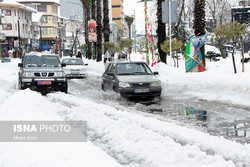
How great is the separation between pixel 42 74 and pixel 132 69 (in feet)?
12.7

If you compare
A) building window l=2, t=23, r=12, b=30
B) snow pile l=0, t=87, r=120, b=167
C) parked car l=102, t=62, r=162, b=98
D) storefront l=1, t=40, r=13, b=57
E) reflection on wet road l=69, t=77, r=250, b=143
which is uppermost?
building window l=2, t=23, r=12, b=30

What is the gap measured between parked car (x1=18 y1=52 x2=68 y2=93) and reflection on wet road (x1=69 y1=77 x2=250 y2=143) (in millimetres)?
2544

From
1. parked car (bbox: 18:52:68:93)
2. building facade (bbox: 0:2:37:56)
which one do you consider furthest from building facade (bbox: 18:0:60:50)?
parked car (bbox: 18:52:68:93)

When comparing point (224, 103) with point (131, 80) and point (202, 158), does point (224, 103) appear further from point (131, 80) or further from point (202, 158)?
point (202, 158)

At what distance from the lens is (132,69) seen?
547 inches

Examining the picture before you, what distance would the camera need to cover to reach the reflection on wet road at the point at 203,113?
23.2 ft

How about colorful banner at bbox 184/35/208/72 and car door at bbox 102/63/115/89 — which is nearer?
car door at bbox 102/63/115/89

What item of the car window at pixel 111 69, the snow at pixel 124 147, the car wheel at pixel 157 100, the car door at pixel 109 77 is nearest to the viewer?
the snow at pixel 124 147

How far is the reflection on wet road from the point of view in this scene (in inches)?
278

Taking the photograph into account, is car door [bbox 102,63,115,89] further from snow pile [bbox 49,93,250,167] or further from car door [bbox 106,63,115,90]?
snow pile [bbox 49,93,250,167]

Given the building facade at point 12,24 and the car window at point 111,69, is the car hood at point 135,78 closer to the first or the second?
the car window at point 111,69

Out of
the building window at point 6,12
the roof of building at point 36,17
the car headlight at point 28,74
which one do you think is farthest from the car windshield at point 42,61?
the roof of building at point 36,17

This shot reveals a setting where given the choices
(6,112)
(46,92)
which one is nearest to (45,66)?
(46,92)

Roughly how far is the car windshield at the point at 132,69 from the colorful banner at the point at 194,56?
693 cm
